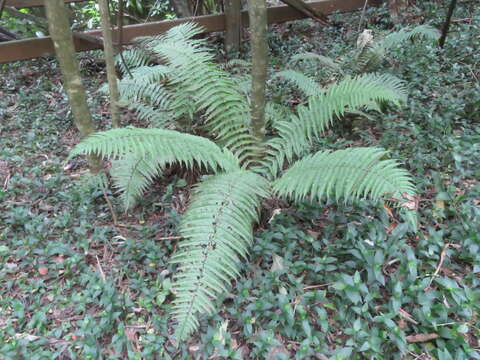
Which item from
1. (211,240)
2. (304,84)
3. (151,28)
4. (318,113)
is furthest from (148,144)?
(151,28)

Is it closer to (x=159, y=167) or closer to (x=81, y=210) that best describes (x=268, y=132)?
(x=159, y=167)

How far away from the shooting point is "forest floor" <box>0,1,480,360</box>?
1836mm

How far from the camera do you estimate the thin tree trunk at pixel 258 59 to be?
239cm

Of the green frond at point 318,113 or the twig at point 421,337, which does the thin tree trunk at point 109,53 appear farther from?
the twig at point 421,337

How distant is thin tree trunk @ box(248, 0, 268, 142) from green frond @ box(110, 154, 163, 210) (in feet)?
2.42

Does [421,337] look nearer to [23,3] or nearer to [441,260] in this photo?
[441,260]

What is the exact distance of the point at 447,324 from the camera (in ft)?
5.77

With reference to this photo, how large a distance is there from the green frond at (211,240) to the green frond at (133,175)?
520 mm

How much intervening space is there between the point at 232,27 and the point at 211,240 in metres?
3.65

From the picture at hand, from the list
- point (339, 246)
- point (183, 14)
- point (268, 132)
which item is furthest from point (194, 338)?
point (183, 14)

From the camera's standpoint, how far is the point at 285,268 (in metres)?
2.15

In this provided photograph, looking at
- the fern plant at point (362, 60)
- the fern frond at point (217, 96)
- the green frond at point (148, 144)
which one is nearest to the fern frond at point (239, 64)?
the fern plant at point (362, 60)

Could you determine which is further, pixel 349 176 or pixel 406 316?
pixel 349 176

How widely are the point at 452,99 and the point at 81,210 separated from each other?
3.09 m
